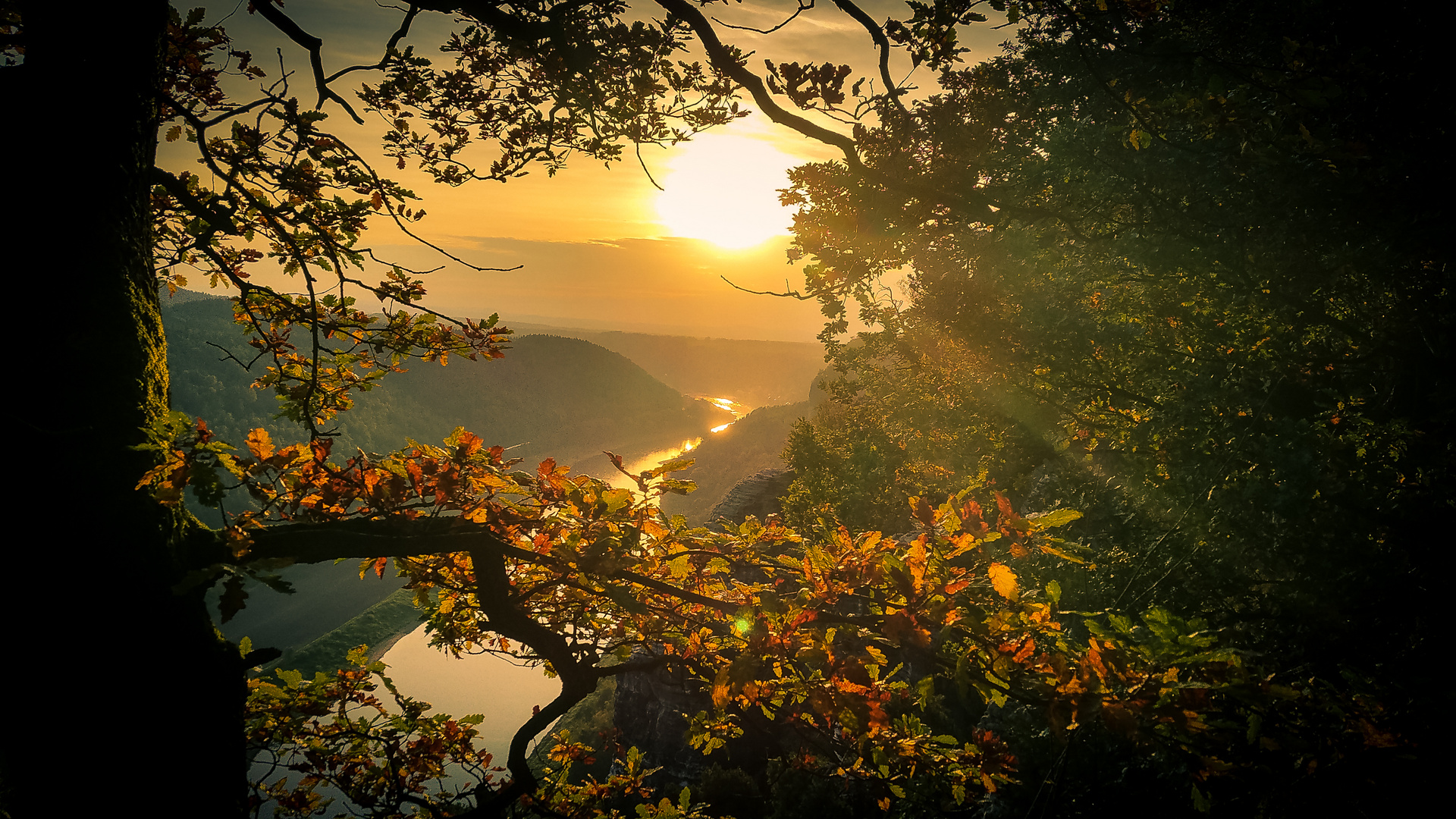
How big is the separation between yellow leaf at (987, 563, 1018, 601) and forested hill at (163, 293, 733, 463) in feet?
154

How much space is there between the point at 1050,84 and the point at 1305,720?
13653 mm

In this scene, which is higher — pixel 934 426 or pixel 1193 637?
pixel 1193 637

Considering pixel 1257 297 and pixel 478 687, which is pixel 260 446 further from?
pixel 478 687

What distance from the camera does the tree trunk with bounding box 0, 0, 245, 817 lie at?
234 cm

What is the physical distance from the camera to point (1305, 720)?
301 centimetres

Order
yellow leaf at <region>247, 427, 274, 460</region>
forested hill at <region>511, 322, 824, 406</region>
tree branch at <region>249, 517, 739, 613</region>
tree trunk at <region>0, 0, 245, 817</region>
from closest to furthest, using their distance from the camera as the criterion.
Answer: tree trunk at <region>0, 0, 245, 817</region>, tree branch at <region>249, 517, 739, 613</region>, yellow leaf at <region>247, 427, 274, 460</region>, forested hill at <region>511, 322, 824, 406</region>

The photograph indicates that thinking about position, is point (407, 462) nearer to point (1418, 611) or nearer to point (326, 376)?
point (326, 376)

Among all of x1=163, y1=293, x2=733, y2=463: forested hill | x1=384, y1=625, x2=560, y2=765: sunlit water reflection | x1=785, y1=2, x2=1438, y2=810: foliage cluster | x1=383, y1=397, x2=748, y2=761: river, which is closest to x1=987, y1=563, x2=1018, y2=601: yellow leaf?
x1=785, y1=2, x2=1438, y2=810: foliage cluster

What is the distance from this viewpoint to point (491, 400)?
3041 inches

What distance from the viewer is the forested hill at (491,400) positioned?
4756cm

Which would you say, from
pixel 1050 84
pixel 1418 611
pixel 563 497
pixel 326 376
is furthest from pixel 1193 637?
pixel 1050 84

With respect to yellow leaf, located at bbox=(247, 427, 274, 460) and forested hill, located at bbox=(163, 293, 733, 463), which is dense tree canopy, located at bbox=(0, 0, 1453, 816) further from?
forested hill, located at bbox=(163, 293, 733, 463)

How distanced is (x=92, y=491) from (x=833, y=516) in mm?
4923

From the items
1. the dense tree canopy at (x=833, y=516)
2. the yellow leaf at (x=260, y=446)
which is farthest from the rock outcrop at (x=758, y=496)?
the yellow leaf at (x=260, y=446)
